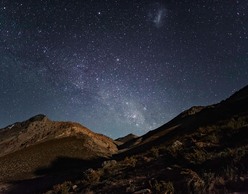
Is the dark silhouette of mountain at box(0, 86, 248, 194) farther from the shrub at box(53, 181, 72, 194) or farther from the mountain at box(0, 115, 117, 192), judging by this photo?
the mountain at box(0, 115, 117, 192)

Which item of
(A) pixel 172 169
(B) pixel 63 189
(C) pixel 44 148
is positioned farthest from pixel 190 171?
(C) pixel 44 148

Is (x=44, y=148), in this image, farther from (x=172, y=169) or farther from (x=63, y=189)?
(x=172, y=169)

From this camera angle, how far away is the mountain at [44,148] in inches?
1265

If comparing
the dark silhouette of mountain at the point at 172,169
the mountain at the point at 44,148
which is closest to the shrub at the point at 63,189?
the dark silhouette of mountain at the point at 172,169

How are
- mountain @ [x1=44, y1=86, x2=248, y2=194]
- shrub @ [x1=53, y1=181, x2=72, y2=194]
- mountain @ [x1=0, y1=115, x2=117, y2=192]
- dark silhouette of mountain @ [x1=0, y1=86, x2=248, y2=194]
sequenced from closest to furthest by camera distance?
1. mountain @ [x1=44, y1=86, x2=248, y2=194]
2. dark silhouette of mountain @ [x1=0, y1=86, x2=248, y2=194]
3. shrub @ [x1=53, y1=181, x2=72, y2=194]
4. mountain @ [x1=0, y1=115, x2=117, y2=192]

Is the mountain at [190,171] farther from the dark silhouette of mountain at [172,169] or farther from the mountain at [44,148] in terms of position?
the mountain at [44,148]

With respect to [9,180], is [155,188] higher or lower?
lower

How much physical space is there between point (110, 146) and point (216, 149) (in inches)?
1263

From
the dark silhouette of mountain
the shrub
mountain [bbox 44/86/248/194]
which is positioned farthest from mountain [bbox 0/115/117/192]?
mountain [bbox 44/86/248/194]

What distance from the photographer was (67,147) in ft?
125

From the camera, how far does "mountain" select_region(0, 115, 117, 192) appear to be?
105 ft

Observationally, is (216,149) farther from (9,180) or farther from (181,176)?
(9,180)

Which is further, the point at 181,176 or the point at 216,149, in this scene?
the point at 216,149

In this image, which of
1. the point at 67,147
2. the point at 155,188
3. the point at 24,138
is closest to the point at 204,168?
the point at 155,188
